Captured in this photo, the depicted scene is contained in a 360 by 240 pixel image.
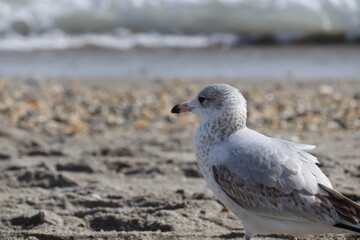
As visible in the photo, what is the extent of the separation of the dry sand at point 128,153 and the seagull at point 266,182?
0.61 meters

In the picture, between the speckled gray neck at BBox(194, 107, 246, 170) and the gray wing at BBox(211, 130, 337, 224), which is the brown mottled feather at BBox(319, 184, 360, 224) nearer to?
the gray wing at BBox(211, 130, 337, 224)

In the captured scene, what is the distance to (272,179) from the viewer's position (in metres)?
4.08

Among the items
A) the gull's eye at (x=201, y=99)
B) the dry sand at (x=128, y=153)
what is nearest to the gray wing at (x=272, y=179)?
the gull's eye at (x=201, y=99)

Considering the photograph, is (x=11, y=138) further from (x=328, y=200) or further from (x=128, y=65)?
(x=128, y=65)

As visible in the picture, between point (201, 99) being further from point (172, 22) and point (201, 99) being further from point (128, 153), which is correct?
point (172, 22)

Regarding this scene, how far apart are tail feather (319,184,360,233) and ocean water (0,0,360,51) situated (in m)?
10.9

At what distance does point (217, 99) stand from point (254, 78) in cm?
678

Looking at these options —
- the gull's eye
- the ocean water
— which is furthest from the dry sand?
the ocean water

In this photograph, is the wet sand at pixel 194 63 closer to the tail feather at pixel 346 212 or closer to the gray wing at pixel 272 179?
the gray wing at pixel 272 179

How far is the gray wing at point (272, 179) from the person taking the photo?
4016 millimetres

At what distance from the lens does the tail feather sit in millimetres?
3980

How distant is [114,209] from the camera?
5398 millimetres

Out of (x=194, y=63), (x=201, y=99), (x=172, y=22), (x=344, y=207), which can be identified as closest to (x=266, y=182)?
(x=344, y=207)

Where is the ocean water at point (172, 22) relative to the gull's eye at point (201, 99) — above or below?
above
